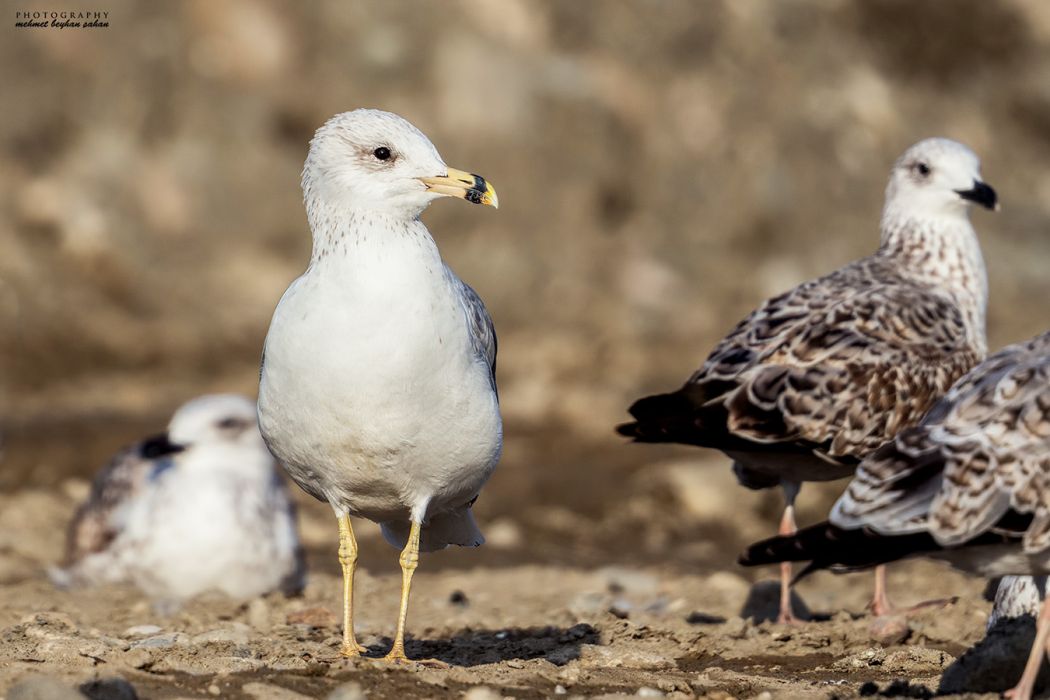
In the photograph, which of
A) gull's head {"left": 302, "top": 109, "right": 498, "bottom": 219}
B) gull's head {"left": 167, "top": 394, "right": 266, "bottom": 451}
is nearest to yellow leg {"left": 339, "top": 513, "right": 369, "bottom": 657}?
gull's head {"left": 302, "top": 109, "right": 498, "bottom": 219}

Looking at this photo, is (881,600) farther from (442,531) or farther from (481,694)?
(481,694)

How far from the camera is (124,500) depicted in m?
9.56

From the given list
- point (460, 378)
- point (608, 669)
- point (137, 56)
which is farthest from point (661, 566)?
point (137, 56)

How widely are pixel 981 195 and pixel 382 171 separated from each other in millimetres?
3979

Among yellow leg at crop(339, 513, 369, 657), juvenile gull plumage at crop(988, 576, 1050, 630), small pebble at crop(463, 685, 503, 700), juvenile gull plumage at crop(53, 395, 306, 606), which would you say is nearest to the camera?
small pebble at crop(463, 685, 503, 700)

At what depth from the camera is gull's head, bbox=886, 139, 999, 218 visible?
8.59 m

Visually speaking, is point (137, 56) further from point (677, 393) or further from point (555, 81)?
point (677, 393)

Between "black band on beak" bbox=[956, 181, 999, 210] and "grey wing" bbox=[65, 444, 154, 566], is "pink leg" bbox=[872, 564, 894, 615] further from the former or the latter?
"grey wing" bbox=[65, 444, 154, 566]

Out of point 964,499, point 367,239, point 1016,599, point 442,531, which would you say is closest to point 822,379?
point 1016,599

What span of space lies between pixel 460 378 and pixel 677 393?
215cm

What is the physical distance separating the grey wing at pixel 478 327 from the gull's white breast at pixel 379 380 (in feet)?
0.32

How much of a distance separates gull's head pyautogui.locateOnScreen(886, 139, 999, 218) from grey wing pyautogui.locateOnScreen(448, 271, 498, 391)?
10.6ft

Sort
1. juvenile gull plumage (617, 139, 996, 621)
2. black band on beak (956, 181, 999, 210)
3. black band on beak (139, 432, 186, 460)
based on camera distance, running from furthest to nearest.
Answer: black band on beak (139, 432, 186, 460) < black band on beak (956, 181, 999, 210) < juvenile gull plumage (617, 139, 996, 621)

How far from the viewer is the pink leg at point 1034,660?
5043 mm
